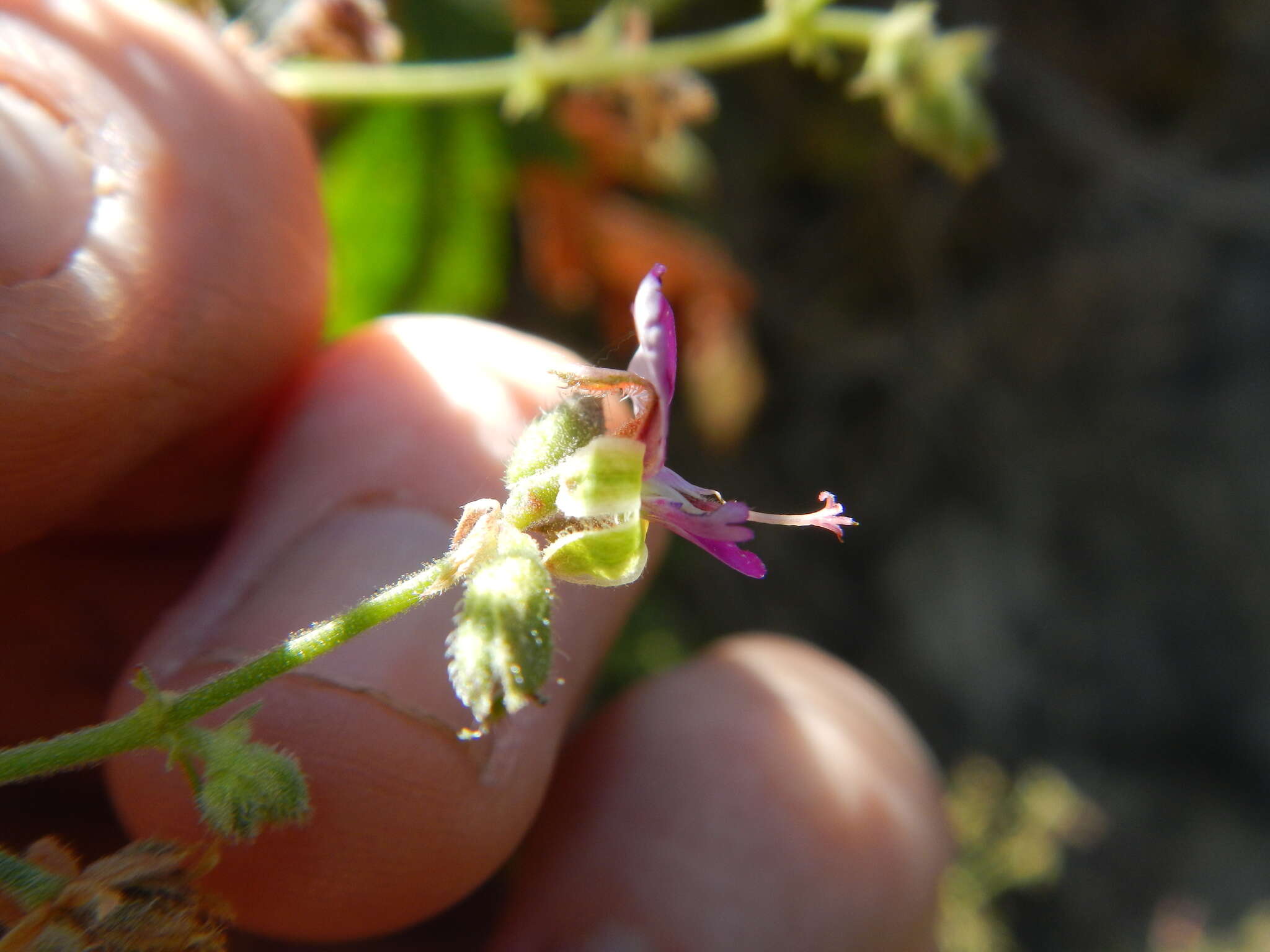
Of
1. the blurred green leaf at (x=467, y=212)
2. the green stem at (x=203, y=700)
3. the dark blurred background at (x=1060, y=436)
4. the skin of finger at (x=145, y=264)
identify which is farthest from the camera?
the dark blurred background at (x=1060, y=436)

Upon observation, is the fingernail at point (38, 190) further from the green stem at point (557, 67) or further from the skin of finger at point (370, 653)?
the green stem at point (557, 67)

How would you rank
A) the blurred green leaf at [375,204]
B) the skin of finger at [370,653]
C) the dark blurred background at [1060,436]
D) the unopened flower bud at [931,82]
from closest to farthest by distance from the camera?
1. the skin of finger at [370,653]
2. the unopened flower bud at [931,82]
3. the blurred green leaf at [375,204]
4. the dark blurred background at [1060,436]

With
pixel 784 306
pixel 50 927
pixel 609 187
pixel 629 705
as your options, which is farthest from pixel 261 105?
pixel 784 306

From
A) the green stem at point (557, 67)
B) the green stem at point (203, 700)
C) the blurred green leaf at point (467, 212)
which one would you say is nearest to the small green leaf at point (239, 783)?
the green stem at point (203, 700)

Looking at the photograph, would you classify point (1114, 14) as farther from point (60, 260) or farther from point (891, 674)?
point (60, 260)

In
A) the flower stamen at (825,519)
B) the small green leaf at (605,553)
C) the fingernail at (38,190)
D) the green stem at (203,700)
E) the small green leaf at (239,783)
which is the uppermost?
the fingernail at (38,190)

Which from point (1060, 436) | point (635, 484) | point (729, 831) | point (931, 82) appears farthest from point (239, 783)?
point (1060, 436)

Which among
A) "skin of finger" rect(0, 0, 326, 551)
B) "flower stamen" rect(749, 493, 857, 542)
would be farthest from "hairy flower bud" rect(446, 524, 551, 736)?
"skin of finger" rect(0, 0, 326, 551)
